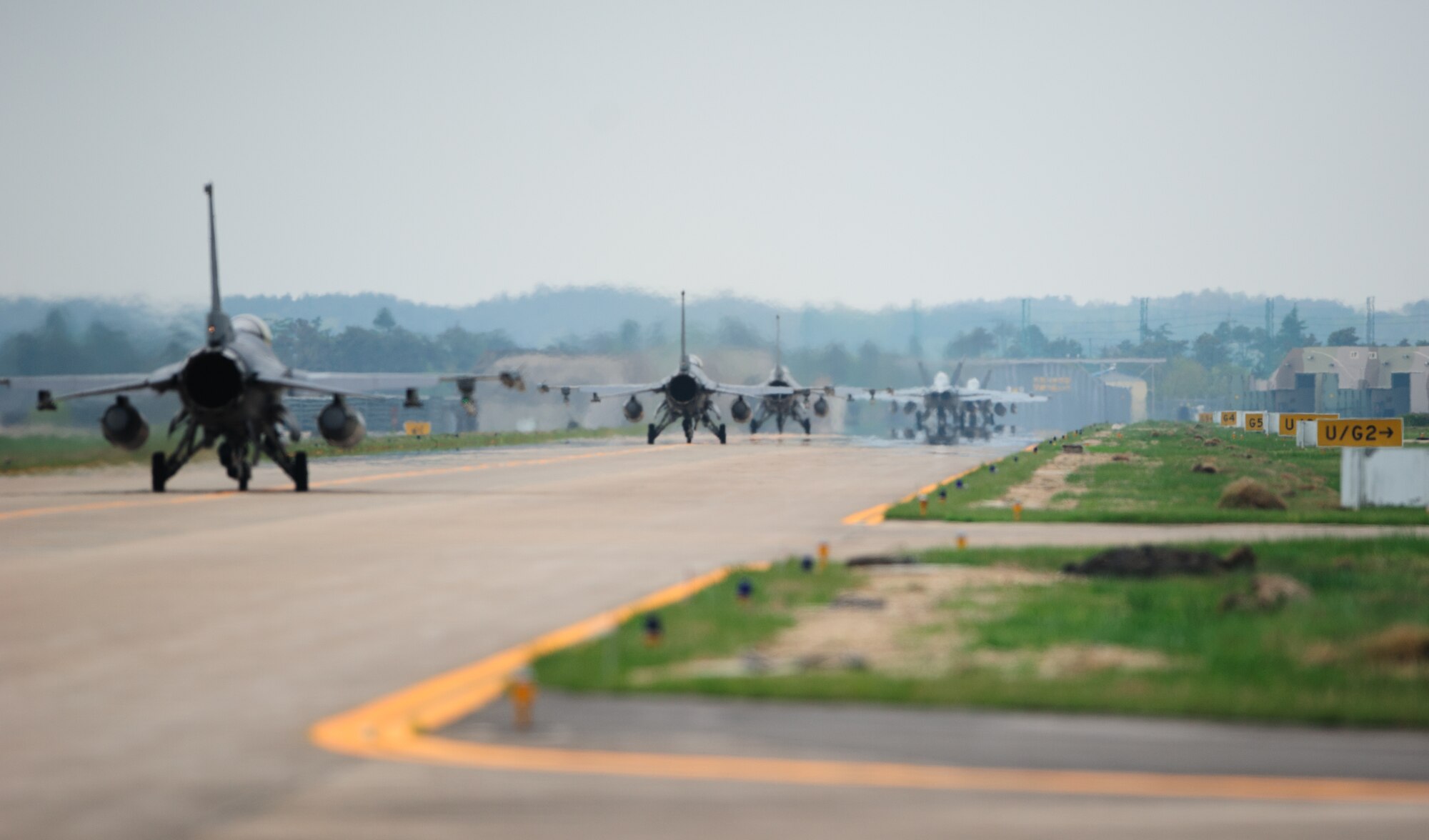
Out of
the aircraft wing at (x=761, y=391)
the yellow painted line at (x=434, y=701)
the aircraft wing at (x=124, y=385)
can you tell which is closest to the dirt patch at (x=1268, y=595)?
the yellow painted line at (x=434, y=701)

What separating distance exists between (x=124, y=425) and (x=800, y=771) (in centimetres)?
3108

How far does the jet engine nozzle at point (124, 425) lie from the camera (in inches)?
1439

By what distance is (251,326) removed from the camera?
38531 mm

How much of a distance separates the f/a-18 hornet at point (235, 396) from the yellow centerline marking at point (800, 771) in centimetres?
2341

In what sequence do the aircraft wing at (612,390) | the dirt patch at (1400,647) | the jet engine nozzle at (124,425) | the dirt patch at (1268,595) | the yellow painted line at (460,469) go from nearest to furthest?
the dirt patch at (1400,647)
the dirt patch at (1268,595)
the jet engine nozzle at (124,425)
the yellow painted line at (460,469)
the aircraft wing at (612,390)

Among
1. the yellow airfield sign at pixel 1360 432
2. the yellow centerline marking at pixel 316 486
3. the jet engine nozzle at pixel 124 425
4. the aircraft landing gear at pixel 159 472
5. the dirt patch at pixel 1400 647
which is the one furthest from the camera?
the yellow airfield sign at pixel 1360 432

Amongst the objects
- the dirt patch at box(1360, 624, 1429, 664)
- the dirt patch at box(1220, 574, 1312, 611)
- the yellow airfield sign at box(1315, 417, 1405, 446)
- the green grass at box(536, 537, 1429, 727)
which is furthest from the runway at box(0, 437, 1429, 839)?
the yellow airfield sign at box(1315, 417, 1405, 446)

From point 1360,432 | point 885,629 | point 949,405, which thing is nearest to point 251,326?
point 885,629

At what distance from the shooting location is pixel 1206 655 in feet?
43.2

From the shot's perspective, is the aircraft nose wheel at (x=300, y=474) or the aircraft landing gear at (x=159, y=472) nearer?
the aircraft landing gear at (x=159, y=472)

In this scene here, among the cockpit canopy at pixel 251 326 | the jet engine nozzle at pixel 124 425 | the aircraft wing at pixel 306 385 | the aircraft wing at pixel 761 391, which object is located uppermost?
the cockpit canopy at pixel 251 326

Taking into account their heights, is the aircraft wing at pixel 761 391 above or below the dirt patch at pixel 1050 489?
above

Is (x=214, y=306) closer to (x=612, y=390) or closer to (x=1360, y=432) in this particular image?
(x=1360, y=432)

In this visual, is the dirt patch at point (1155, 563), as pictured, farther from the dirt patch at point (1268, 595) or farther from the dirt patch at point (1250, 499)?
the dirt patch at point (1250, 499)
